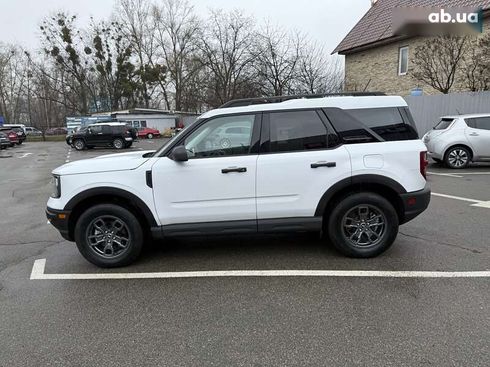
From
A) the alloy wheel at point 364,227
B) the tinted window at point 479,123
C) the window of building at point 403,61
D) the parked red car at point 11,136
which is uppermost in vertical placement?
the window of building at point 403,61

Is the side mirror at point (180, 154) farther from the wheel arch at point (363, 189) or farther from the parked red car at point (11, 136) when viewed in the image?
the parked red car at point (11, 136)

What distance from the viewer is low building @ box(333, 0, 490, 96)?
2036 centimetres

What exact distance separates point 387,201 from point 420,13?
1841cm

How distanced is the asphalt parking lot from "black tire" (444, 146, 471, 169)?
21.7ft

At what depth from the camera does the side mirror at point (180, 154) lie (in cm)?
406

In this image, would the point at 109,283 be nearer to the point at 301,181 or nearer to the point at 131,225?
the point at 131,225

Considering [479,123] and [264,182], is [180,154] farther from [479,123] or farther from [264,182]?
[479,123]

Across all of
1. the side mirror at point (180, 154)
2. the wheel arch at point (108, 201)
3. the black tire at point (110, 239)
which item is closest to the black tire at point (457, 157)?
the side mirror at point (180, 154)

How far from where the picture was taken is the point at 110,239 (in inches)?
172

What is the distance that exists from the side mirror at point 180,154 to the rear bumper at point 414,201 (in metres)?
2.46

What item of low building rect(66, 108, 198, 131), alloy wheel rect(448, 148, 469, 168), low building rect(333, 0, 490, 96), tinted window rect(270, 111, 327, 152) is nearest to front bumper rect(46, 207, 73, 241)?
tinted window rect(270, 111, 327, 152)

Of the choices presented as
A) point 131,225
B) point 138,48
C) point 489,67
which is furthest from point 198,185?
point 138,48

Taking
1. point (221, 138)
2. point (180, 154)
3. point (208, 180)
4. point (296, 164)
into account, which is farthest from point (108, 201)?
point (296, 164)

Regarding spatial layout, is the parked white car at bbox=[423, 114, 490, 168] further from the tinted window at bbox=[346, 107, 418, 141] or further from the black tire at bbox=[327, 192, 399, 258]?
the black tire at bbox=[327, 192, 399, 258]
